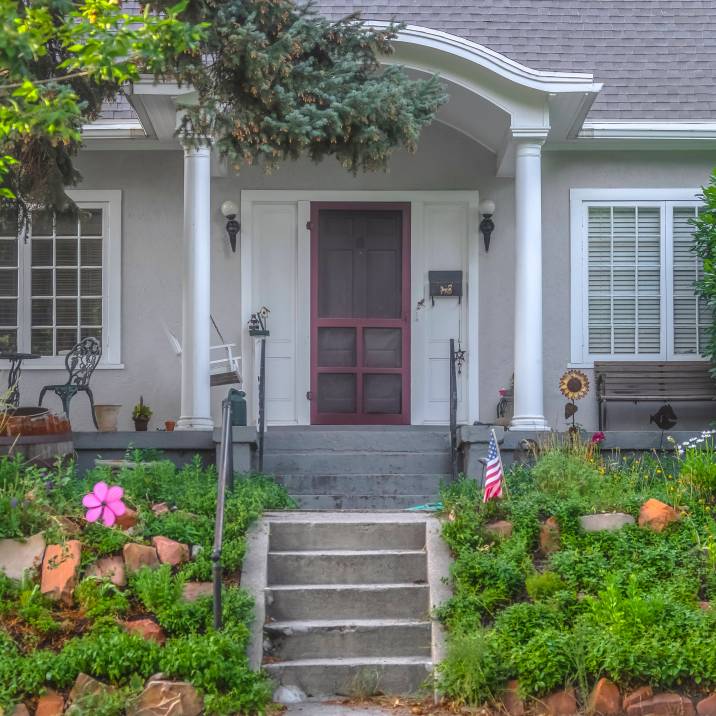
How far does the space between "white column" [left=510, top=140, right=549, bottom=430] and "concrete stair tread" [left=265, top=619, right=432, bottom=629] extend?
3.08 metres

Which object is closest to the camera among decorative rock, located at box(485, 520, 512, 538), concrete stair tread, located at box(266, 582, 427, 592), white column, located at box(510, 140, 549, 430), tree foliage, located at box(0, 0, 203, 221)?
tree foliage, located at box(0, 0, 203, 221)

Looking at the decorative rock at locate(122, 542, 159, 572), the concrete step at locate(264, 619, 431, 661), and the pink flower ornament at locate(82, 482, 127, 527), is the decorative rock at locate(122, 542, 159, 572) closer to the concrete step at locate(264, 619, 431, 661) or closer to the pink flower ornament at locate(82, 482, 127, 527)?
the pink flower ornament at locate(82, 482, 127, 527)

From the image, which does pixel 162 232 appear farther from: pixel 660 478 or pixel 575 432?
pixel 660 478

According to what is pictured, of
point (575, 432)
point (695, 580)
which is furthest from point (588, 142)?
point (695, 580)

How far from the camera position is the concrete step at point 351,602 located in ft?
22.4

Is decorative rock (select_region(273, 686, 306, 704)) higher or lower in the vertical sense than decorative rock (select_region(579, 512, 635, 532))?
lower

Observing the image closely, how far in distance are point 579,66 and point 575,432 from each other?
436 centimetres

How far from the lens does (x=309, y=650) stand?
6551 millimetres

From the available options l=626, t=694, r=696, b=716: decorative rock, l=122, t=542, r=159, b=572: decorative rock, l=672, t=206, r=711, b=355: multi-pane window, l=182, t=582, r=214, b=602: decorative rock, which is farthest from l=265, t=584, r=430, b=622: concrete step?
l=672, t=206, r=711, b=355: multi-pane window

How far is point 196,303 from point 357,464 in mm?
1896

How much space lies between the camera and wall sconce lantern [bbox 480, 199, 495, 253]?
10.8 meters

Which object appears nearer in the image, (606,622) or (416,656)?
(606,622)

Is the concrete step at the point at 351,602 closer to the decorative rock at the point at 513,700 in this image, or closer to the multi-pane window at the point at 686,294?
the decorative rock at the point at 513,700

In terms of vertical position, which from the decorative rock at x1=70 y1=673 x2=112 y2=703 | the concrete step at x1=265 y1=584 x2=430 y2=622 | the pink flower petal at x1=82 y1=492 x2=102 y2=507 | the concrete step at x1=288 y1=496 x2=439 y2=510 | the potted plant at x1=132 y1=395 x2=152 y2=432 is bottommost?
the decorative rock at x1=70 y1=673 x2=112 y2=703
